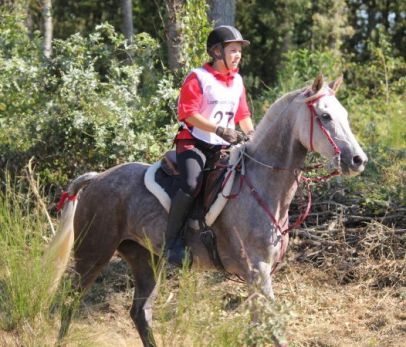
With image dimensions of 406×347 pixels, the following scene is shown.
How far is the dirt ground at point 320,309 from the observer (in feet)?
22.8

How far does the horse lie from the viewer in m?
5.57

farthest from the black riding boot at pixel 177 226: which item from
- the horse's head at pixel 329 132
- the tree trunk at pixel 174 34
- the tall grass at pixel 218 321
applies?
the tree trunk at pixel 174 34

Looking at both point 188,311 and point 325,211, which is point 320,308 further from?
point 188,311

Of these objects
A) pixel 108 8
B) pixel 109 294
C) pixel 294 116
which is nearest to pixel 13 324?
pixel 294 116

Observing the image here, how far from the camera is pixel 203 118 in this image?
6.04 metres

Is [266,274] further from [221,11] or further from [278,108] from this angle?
[221,11]

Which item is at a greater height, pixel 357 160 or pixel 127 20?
pixel 357 160

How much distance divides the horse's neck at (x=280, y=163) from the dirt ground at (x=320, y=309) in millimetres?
1267

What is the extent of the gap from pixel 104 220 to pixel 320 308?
2.34m

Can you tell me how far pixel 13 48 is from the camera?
36.1 ft

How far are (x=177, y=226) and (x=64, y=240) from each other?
93cm

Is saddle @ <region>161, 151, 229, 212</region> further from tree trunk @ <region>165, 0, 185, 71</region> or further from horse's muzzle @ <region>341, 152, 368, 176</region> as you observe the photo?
tree trunk @ <region>165, 0, 185, 71</region>

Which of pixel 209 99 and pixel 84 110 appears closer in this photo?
pixel 209 99

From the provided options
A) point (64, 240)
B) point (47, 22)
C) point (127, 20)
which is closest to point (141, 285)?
point (64, 240)
